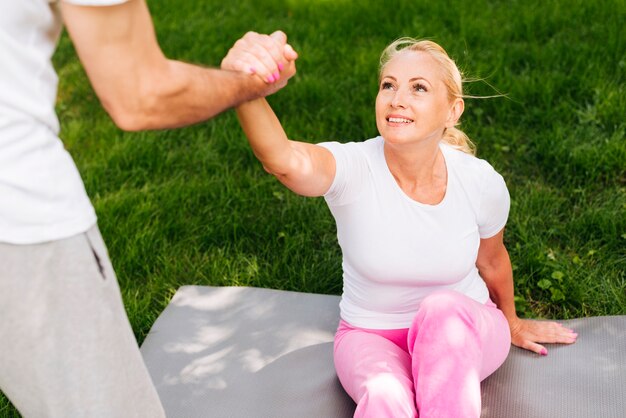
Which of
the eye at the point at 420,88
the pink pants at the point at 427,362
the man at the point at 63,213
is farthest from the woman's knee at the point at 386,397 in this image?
the eye at the point at 420,88

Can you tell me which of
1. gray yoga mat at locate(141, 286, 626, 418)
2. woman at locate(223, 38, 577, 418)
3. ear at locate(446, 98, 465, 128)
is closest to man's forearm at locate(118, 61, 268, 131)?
woman at locate(223, 38, 577, 418)

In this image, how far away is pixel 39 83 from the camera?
1545 mm

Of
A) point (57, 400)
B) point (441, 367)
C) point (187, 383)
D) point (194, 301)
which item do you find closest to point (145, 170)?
point (194, 301)

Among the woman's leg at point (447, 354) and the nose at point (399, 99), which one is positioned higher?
the nose at point (399, 99)

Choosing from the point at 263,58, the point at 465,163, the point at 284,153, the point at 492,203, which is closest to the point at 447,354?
the point at 492,203

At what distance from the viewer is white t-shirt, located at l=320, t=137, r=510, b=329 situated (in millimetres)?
2494

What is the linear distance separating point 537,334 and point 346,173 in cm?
104

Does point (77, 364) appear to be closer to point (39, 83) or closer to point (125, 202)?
point (39, 83)

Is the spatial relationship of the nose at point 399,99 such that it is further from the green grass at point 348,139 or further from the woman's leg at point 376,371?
the green grass at point 348,139

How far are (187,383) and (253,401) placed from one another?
279 mm

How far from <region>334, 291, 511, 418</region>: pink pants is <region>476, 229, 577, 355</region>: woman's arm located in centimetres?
24

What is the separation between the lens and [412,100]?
2438mm

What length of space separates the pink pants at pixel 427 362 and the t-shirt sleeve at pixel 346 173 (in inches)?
15.8

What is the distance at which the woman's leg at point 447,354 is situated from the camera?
2285 mm
